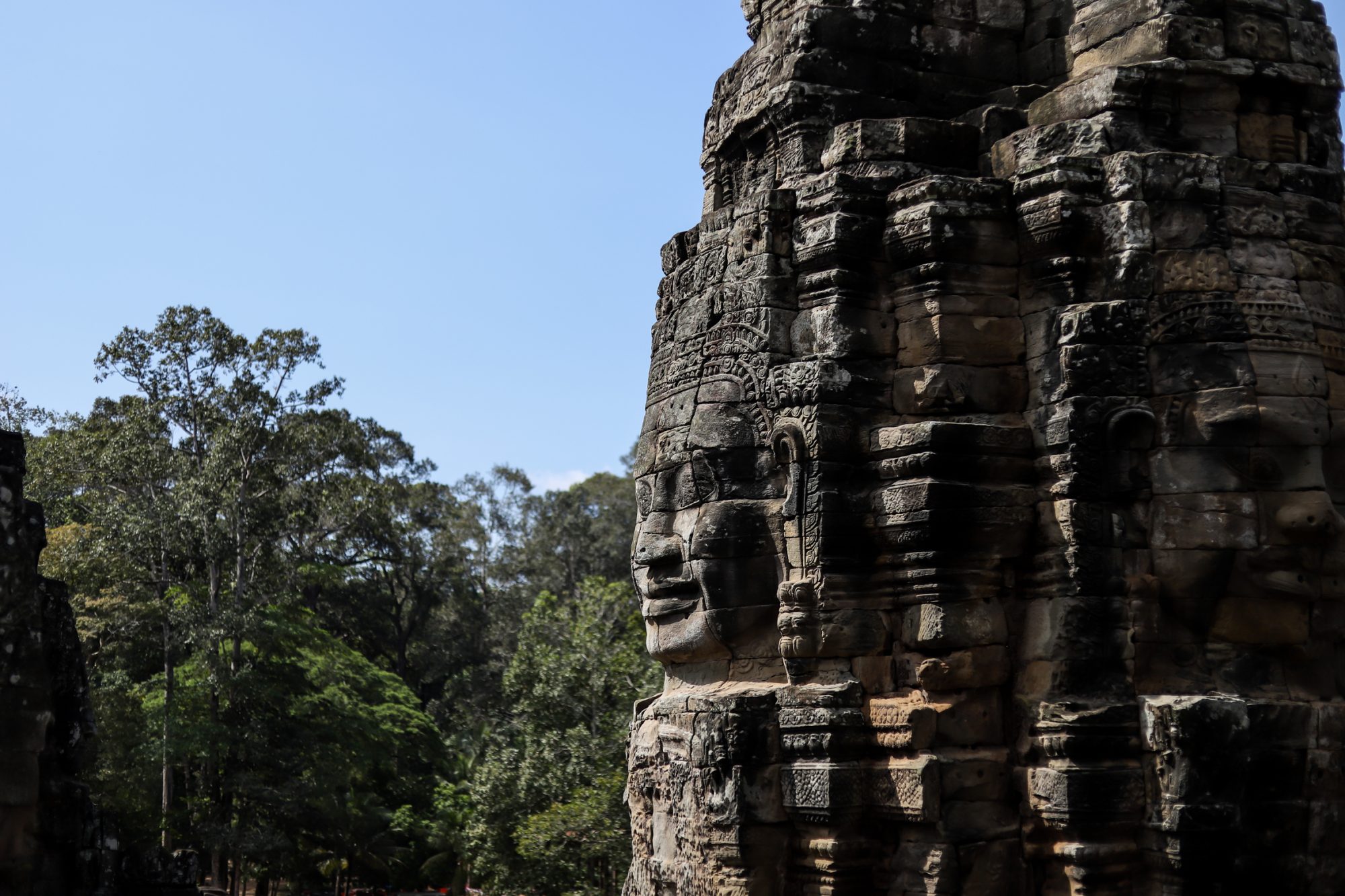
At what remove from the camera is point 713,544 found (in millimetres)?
8469

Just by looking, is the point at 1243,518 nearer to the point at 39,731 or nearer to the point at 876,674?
the point at 876,674

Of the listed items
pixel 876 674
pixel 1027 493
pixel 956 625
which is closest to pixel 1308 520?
pixel 1027 493

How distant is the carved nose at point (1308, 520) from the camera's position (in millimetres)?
7637

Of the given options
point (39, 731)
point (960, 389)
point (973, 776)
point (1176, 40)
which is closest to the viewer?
point (973, 776)

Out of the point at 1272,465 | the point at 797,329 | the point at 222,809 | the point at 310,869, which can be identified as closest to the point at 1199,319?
the point at 1272,465

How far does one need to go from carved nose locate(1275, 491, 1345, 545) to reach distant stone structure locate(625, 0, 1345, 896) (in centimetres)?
2

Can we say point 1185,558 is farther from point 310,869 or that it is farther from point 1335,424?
point 310,869

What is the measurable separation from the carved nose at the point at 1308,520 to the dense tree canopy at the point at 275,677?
11.4 metres

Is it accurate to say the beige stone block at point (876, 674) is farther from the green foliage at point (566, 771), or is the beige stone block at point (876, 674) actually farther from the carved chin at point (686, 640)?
the green foliage at point (566, 771)

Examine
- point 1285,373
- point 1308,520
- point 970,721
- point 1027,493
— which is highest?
point 1285,373

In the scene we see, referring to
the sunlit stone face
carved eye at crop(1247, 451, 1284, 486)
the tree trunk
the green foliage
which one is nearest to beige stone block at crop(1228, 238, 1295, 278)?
the sunlit stone face

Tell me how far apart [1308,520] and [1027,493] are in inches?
57.4

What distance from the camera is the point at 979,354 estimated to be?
8.24m

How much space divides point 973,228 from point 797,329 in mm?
1171
